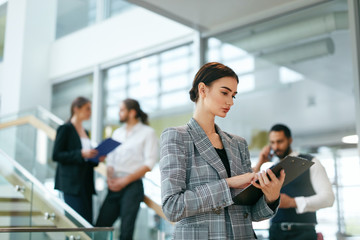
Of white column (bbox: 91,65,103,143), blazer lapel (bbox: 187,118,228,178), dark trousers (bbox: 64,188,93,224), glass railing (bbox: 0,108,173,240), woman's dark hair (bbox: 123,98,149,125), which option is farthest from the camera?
white column (bbox: 91,65,103,143)

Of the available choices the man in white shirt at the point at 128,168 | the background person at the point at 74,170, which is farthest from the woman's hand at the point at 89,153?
the man in white shirt at the point at 128,168

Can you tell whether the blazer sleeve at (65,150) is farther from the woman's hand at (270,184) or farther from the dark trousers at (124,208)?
the woman's hand at (270,184)

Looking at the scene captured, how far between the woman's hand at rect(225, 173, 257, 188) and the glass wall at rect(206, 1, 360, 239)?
107 inches

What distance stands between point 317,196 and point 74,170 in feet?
7.57

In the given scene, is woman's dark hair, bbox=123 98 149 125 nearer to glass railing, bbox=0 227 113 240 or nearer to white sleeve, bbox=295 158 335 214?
glass railing, bbox=0 227 113 240

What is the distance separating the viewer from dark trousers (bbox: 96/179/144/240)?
15.3ft

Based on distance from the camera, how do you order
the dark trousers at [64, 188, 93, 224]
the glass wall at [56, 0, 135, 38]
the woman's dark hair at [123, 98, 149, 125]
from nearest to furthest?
the dark trousers at [64, 188, 93, 224]
the woman's dark hair at [123, 98, 149, 125]
the glass wall at [56, 0, 135, 38]

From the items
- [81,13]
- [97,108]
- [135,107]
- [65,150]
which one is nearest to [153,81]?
[97,108]

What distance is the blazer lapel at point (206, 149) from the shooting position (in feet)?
6.91

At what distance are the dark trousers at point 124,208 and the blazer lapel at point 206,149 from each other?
264cm

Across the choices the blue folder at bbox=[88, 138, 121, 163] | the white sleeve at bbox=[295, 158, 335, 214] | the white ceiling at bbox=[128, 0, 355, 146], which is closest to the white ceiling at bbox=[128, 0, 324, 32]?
the white ceiling at bbox=[128, 0, 355, 146]

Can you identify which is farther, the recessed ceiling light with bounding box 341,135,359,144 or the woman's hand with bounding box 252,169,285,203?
the recessed ceiling light with bounding box 341,135,359,144

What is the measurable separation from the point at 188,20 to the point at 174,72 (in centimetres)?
130

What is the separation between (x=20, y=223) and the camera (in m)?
4.35
